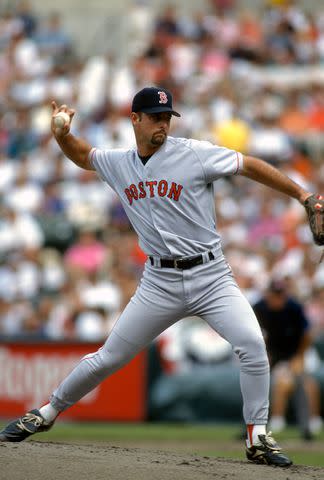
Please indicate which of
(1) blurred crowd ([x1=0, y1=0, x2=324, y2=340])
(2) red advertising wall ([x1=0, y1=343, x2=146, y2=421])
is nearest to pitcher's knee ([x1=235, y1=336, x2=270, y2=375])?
(1) blurred crowd ([x1=0, y1=0, x2=324, y2=340])

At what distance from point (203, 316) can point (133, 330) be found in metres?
0.43

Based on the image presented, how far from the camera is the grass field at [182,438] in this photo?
9.95 m

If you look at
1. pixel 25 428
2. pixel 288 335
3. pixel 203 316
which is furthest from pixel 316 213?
pixel 288 335

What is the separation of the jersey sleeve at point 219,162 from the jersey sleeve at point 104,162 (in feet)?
1.92

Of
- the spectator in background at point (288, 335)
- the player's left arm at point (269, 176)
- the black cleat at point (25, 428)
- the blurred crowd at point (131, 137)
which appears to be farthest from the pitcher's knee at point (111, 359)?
the blurred crowd at point (131, 137)

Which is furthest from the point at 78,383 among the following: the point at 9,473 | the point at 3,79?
the point at 3,79

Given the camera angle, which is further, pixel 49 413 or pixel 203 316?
pixel 49 413

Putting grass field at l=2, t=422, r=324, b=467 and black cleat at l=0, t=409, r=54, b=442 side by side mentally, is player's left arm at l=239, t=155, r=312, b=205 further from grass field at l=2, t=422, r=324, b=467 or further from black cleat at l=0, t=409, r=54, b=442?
grass field at l=2, t=422, r=324, b=467

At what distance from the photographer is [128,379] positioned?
13.1 meters

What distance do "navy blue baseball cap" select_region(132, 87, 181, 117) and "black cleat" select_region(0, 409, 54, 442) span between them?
2004 millimetres

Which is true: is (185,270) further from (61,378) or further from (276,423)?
(61,378)

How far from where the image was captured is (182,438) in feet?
37.3

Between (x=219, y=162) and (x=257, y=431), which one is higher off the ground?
(x=219, y=162)

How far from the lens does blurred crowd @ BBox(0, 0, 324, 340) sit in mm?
14438
